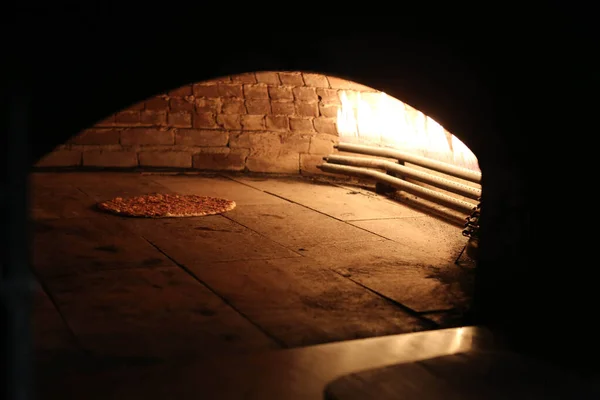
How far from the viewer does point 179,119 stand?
9031mm

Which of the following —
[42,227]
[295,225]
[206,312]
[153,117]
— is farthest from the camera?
[153,117]

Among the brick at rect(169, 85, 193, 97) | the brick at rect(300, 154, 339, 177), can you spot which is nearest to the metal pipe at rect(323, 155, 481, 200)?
the brick at rect(300, 154, 339, 177)

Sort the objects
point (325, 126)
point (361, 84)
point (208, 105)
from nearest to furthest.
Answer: point (361, 84) → point (208, 105) → point (325, 126)

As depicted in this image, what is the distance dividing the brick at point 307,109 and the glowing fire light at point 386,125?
0.31m

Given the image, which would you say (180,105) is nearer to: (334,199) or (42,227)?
(334,199)

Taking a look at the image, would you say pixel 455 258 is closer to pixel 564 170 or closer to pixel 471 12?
pixel 564 170

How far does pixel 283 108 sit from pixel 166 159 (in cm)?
167

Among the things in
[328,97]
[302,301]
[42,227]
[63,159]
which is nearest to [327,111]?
[328,97]

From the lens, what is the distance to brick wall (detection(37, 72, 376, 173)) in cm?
884

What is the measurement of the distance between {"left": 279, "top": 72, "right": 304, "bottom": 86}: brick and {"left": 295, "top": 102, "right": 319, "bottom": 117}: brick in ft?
0.98

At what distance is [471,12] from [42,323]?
99.8 inches

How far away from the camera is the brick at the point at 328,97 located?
372 inches

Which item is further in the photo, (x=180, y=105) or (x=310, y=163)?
(x=310, y=163)

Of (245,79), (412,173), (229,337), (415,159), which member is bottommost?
(229,337)
